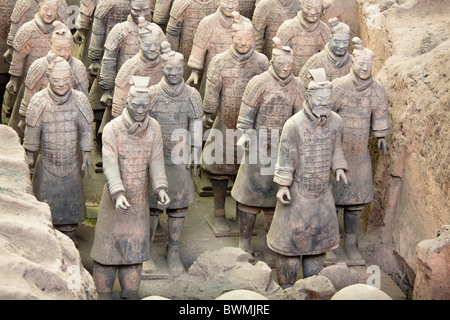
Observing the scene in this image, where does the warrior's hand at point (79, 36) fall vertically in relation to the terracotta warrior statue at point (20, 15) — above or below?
below

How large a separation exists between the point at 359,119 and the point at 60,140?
2296 millimetres

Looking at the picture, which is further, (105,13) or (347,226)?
(105,13)

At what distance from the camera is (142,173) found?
7.31 m

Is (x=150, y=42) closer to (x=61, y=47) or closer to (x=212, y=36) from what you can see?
(x=61, y=47)

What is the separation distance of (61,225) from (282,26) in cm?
265

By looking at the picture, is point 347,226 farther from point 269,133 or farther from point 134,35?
point 134,35

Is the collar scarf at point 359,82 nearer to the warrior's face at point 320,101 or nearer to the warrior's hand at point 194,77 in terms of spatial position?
the warrior's face at point 320,101

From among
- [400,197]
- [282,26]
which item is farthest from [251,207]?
[282,26]

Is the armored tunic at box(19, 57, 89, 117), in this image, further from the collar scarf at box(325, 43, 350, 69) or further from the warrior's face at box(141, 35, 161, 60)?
the collar scarf at box(325, 43, 350, 69)

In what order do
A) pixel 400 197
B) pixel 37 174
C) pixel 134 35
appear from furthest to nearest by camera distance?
pixel 134 35 → pixel 400 197 → pixel 37 174

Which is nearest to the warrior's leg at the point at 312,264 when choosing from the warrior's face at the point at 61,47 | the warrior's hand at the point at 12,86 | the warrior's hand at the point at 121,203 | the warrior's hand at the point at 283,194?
the warrior's hand at the point at 283,194

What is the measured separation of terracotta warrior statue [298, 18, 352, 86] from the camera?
841cm

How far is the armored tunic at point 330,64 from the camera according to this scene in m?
8.52

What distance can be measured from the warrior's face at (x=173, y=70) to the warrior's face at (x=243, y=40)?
724mm
